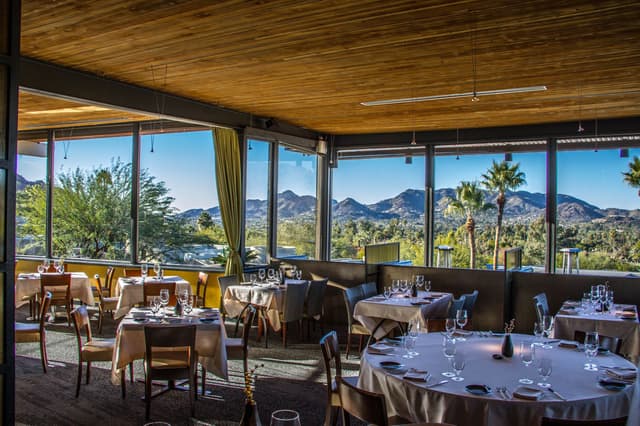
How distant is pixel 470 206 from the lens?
39.0ft

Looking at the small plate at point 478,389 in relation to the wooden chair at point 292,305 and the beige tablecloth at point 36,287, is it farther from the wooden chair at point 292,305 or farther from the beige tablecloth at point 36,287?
the beige tablecloth at point 36,287

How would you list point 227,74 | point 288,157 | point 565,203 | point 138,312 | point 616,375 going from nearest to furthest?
point 616,375 → point 138,312 → point 227,74 → point 565,203 → point 288,157

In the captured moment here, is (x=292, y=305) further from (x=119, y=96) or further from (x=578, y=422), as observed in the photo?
(x=578, y=422)

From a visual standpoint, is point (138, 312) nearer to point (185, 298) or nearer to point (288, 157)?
point (185, 298)

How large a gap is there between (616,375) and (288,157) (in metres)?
8.82

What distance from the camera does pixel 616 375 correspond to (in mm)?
3658

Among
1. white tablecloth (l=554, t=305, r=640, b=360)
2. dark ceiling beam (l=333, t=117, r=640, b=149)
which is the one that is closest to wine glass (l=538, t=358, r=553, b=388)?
white tablecloth (l=554, t=305, r=640, b=360)

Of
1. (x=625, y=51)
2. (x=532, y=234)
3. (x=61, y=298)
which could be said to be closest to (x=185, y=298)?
(x=61, y=298)

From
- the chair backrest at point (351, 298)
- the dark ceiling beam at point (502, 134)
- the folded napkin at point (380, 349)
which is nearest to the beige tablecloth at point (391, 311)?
the chair backrest at point (351, 298)

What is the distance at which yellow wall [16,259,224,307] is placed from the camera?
10531 millimetres

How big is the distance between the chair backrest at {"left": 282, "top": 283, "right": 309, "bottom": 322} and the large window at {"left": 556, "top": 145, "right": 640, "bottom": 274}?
564 centimetres

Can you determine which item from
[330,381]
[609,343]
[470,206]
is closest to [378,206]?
[470,206]

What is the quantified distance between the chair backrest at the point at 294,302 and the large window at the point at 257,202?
8.14 feet

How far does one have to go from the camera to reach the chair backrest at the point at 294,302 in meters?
8.05
